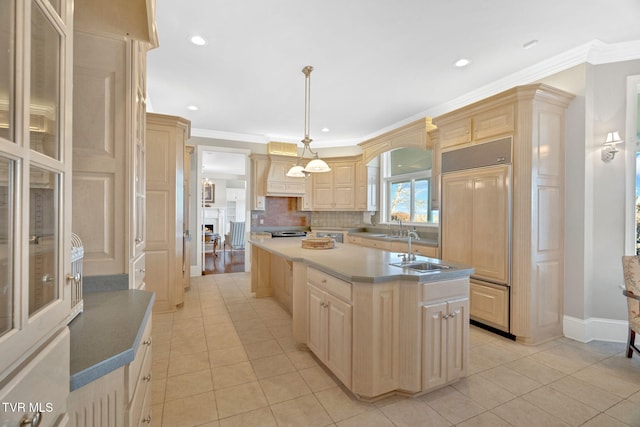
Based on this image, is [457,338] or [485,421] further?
[457,338]

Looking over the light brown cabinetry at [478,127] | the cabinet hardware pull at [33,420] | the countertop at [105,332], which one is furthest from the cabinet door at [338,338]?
the light brown cabinetry at [478,127]

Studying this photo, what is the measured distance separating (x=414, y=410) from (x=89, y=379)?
1.79m

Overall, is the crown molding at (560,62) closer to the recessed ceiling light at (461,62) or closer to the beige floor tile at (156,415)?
the recessed ceiling light at (461,62)

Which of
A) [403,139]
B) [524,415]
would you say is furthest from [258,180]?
[524,415]

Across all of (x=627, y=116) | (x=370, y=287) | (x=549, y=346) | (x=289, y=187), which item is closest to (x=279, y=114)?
(x=289, y=187)

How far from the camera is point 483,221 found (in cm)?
309

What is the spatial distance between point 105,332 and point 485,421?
82.6 inches

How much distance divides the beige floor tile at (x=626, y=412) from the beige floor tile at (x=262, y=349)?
235 cm

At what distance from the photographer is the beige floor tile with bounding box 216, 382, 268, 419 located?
6.09 feet

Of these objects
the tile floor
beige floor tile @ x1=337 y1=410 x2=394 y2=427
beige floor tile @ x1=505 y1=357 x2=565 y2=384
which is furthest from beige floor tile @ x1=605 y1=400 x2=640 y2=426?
beige floor tile @ x1=337 y1=410 x2=394 y2=427

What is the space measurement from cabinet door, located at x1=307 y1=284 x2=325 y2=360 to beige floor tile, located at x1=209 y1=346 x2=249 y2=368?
609mm

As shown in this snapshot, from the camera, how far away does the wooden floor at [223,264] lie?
20.2 ft

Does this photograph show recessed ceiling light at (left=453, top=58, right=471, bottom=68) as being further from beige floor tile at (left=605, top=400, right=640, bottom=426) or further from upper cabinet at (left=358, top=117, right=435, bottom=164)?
beige floor tile at (left=605, top=400, right=640, bottom=426)

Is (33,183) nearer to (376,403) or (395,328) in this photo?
(395,328)
